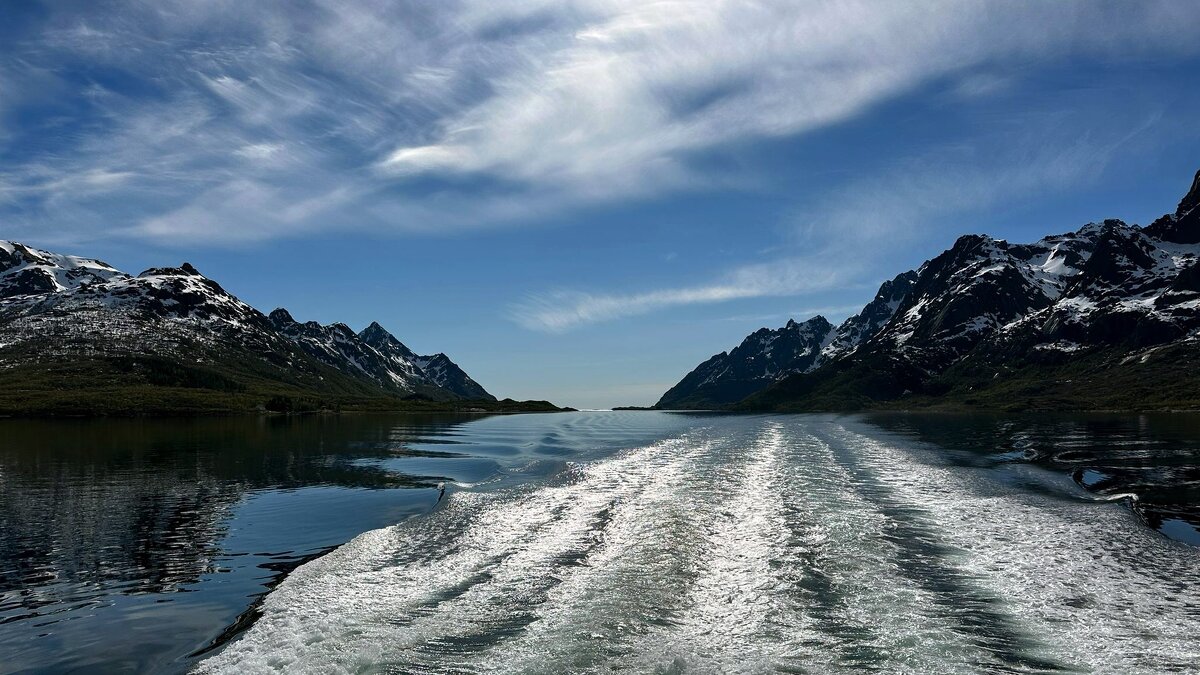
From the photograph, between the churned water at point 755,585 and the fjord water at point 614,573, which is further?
the fjord water at point 614,573

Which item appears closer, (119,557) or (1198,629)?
(1198,629)

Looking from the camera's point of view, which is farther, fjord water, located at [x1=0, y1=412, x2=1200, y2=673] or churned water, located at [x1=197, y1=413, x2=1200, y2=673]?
fjord water, located at [x1=0, y1=412, x2=1200, y2=673]

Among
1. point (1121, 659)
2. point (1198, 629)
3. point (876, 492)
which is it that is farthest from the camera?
Answer: point (876, 492)

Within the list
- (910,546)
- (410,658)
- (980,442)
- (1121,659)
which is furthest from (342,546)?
(980,442)

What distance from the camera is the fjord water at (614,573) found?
1736 cm

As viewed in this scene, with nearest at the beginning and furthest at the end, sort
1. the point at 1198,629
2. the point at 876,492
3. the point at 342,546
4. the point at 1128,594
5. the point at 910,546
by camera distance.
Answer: the point at 1198,629
the point at 1128,594
the point at 910,546
the point at 342,546
the point at 876,492

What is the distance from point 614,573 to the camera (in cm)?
2431

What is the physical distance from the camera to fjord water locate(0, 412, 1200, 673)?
57.0 feet

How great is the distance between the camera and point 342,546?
97.9 ft

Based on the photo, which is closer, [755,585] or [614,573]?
[755,585]

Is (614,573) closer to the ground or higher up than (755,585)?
higher up

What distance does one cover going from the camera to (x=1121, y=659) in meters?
16.3

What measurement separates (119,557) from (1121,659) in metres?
36.2

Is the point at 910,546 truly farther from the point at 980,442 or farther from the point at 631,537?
the point at 980,442
